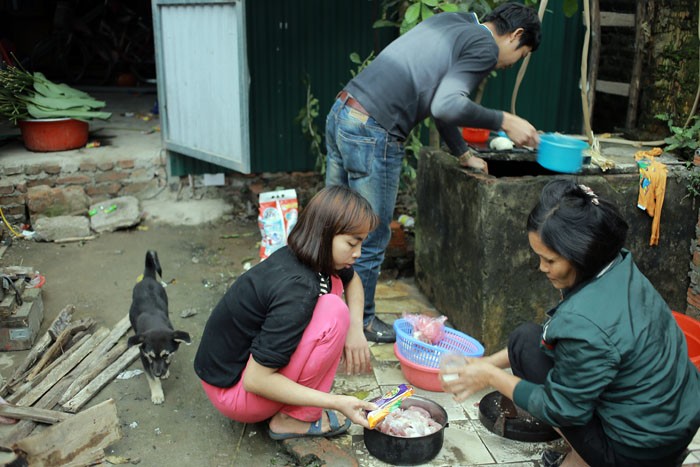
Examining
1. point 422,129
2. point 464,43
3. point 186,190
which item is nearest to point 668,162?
point 464,43

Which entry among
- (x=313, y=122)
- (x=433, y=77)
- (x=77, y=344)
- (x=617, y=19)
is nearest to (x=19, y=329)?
(x=77, y=344)

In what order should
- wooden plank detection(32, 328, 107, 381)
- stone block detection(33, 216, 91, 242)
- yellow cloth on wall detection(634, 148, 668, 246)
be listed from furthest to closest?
stone block detection(33, 216, 91, 242) → yellow cloth on wall detection(634, 148, 668, 246) → wooden plank detection(32, 328, 107, 381)

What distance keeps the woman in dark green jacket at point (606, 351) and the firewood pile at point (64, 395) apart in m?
1.77

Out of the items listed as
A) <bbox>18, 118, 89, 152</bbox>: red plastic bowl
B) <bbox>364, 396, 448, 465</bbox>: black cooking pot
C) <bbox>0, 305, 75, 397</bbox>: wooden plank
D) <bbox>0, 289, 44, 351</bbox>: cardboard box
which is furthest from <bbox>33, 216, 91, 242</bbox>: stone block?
<bbox>364, 396, 448, 465</bbox>: black cooking pot

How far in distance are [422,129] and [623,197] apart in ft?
10.2

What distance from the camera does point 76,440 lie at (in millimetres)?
2869

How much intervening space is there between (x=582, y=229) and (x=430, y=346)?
138 centimetres

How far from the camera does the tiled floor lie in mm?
2998

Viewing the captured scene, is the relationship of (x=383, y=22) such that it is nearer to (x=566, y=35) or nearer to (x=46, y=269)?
(x=566, y=35)

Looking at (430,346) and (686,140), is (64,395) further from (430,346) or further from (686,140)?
(686,140)

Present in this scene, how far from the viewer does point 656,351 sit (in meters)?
2.21

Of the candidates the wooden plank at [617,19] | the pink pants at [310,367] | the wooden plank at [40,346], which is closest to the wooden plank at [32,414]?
the wooden plank at [40,346]

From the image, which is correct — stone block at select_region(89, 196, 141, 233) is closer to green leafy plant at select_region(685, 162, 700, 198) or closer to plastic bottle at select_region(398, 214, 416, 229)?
plastic bottle at select_region(398, 214, 416, 229)

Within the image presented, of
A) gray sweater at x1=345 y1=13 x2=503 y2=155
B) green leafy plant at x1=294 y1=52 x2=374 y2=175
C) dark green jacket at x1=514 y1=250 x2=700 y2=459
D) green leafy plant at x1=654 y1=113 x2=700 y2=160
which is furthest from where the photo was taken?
green leafy plant at x1=294 y1=52 x2=374 y2=175
